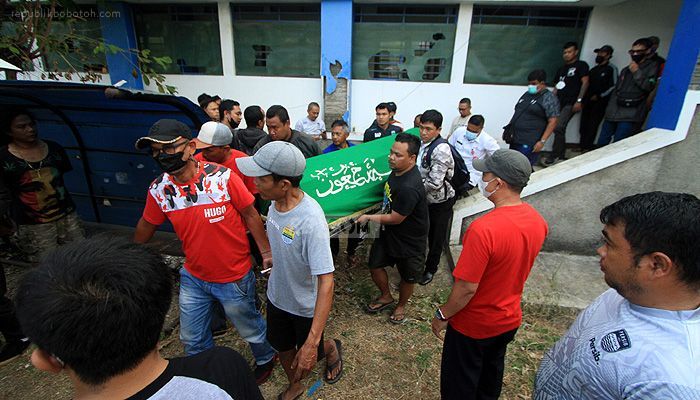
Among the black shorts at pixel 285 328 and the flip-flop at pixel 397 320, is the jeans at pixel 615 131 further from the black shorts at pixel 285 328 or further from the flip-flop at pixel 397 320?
the black shorts at pixel 285 328

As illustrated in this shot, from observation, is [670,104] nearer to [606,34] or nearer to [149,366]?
[606,34]

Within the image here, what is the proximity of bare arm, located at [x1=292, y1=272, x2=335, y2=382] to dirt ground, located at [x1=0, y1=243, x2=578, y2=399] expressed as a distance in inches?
37.5

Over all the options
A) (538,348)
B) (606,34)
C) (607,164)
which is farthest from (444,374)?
(606,34)

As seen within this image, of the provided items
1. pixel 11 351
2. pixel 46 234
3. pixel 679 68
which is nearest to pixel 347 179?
pixel 46 234

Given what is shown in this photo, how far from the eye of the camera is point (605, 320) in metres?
1.21

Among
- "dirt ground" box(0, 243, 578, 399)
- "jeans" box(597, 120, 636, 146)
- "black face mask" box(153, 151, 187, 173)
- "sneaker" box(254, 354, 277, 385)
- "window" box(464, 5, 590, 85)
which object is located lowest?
"dirt ground" box(0, 243, 578, 399)

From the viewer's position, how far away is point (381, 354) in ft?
9.73

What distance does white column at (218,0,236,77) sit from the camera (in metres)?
7.53

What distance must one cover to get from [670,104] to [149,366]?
536cm

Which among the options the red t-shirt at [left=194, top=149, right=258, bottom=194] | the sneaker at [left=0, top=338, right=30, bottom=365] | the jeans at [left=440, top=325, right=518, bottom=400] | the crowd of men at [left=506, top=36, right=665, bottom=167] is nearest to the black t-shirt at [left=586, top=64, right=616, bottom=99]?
the crowd of men at [left=506, top=36, right=665, bottom=167]

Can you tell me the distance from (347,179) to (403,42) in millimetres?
5397

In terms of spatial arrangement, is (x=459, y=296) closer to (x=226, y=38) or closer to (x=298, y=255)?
(x=298, y=255)

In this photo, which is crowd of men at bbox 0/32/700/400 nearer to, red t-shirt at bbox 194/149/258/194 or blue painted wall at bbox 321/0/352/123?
red t-shirt at bbox 194/149/258/194

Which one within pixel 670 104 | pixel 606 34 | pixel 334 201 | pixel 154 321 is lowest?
pixel 334 201
